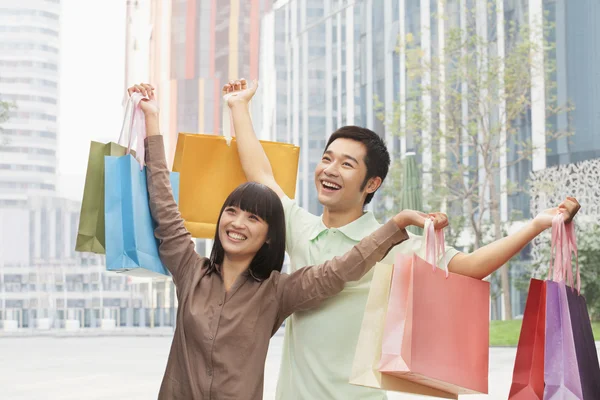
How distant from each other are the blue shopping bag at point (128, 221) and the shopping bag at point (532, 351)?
24.6 inches

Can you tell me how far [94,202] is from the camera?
5.46 feet

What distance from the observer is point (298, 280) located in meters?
1.51

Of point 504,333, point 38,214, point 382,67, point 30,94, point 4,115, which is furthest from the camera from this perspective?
point 382,67

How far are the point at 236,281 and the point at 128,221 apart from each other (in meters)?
0.21

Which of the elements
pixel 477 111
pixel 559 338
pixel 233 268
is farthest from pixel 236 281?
pixel 477 111

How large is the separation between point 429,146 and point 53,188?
6301mm

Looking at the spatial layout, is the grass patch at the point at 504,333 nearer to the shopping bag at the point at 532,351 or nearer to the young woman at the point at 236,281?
the young woman at the point at 236,281

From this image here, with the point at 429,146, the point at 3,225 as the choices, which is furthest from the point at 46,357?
the point at 429,146

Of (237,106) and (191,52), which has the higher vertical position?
(191,52)

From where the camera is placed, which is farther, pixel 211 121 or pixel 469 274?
pixel 211 121

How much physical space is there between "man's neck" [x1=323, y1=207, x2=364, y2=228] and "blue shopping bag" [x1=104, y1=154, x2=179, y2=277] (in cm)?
30

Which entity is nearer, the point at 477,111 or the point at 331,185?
the point at 331,185

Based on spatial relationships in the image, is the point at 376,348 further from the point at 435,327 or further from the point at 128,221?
the point at 128,221

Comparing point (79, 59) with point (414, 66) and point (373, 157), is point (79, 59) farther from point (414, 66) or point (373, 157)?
point (373, 157)
